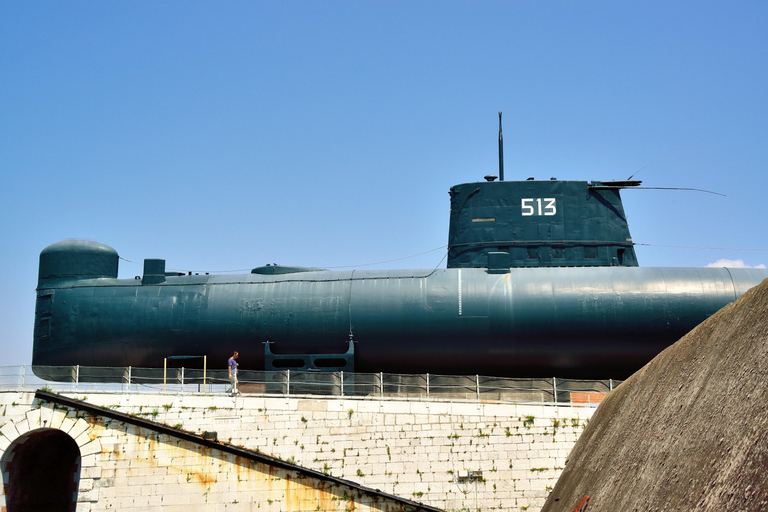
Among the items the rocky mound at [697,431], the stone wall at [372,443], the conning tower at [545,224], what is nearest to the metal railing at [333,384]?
the stone wall at [372,443]

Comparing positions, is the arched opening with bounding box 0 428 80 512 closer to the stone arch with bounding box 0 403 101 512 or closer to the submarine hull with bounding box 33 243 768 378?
the stone arch with bounding box 0 403 101 512

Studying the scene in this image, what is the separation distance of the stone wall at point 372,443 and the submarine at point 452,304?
126 inches

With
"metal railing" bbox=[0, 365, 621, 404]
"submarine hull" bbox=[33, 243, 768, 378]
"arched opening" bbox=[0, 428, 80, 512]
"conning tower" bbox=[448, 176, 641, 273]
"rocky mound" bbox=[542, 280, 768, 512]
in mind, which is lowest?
"arched opening" bbox=[0, 428, 80, 512]

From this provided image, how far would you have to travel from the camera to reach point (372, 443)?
57.3 feet

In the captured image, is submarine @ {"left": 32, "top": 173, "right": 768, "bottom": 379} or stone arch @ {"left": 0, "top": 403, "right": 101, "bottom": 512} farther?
submarine @ {"left": 32, "top": 173, "right": 768, "bottom": 379}

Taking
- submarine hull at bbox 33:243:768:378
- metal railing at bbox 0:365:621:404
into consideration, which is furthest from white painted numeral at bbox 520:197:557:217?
metal railing at bbox 0:365:621:404

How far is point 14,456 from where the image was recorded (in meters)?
18.3

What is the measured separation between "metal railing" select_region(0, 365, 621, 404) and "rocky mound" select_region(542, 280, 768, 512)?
41.2ft

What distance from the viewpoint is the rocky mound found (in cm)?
350

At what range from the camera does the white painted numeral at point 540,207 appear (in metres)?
22.8

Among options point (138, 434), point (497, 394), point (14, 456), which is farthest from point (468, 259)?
point (14, 456)

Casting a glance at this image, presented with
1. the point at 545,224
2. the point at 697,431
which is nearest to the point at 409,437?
the point at 545,224

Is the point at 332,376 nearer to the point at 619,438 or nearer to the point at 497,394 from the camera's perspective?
the point at 497,394

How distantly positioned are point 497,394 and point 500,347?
2278 mm
